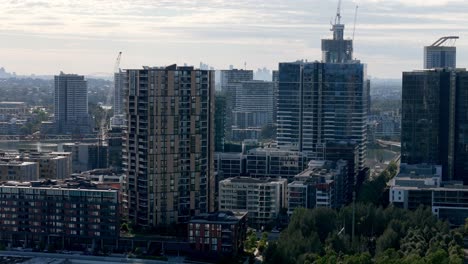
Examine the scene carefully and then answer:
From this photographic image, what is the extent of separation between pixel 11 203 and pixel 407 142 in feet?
50.3

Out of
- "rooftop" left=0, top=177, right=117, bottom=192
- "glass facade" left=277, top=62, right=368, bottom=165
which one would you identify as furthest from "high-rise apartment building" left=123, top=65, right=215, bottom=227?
"glass facade" left=277, top=62, right=368, bottom=165

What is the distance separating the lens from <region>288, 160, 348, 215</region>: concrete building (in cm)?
2739

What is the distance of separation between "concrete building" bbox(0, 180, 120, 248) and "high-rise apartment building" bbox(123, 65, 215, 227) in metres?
1.58

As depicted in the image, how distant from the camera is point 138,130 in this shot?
84.1 feet

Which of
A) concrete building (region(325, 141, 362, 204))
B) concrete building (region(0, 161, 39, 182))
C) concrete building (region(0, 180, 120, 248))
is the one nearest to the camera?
concrete building (region(0, 180, 120, 248))

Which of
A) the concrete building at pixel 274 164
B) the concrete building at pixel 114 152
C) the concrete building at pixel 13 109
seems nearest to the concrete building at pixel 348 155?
the concrete building at pixel 274 164

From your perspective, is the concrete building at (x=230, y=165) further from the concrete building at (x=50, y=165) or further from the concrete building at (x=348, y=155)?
the concrete building at (x=50, y=165)

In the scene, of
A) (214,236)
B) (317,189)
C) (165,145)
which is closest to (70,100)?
(317,189)

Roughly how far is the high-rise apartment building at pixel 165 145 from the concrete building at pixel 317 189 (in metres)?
2.87

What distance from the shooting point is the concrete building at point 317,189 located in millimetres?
27391

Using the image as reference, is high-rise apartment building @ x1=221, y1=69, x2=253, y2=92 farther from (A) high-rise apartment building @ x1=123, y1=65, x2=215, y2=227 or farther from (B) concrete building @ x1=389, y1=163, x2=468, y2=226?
(A) high-rise apartment building @ x1=123, y1=65, x2=215, y2=227

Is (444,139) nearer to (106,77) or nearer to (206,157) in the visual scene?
(206,157)

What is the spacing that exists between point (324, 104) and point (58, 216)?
13.6m

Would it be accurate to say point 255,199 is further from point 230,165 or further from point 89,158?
point 89,158
